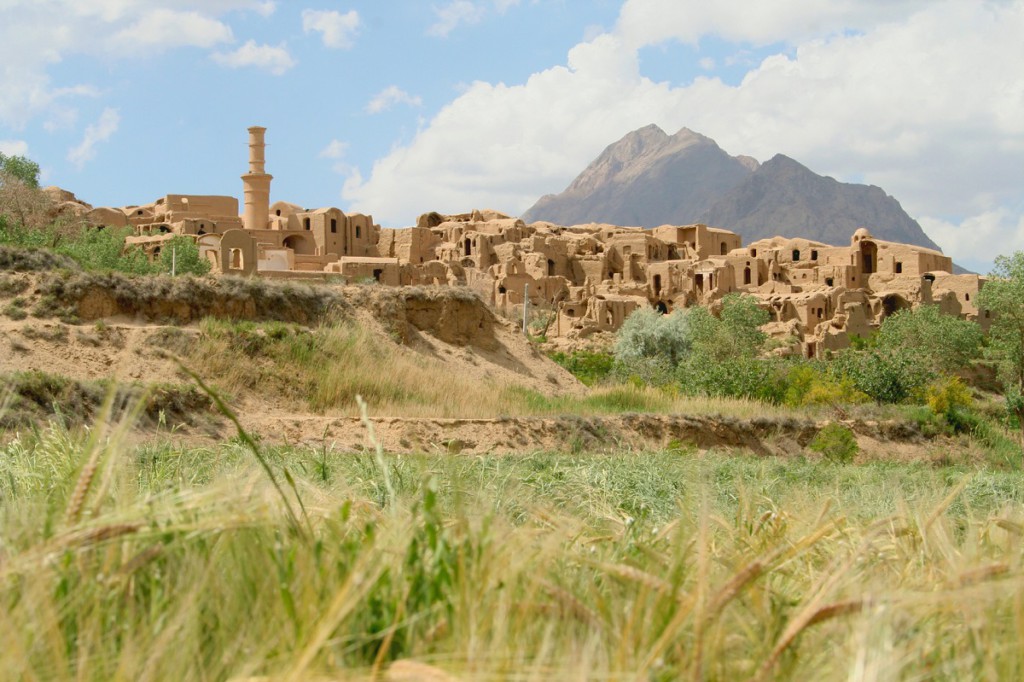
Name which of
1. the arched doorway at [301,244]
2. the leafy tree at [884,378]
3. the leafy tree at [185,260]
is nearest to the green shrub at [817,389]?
the leafy tree at [884,378]

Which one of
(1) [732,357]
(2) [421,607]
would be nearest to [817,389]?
(1) [732,357]

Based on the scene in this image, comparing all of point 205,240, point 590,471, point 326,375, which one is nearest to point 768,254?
point 205,240

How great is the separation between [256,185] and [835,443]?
4470 centimetres

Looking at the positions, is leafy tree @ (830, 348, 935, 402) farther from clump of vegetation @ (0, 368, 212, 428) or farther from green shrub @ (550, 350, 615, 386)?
clump of vegetation @ (0, 368, 212, 428)

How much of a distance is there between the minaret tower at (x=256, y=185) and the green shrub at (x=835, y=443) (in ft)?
143

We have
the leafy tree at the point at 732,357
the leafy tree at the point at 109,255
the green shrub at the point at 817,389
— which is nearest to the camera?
the green shrub at the point at 817,389

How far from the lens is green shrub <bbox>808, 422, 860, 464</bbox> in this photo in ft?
59.5

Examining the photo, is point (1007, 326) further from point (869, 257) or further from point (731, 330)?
point (869, 257)

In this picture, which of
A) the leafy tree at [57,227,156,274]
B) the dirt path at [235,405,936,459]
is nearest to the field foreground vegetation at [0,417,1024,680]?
the dirt path at [235,405,936,459]

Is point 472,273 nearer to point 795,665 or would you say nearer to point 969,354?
point 969,354

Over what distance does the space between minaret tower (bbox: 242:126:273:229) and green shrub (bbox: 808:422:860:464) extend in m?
43.6

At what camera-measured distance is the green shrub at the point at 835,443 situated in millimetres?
18141

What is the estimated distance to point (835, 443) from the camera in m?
18.5

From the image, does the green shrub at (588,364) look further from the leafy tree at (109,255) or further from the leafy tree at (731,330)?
the leafy tree at (109,255)
